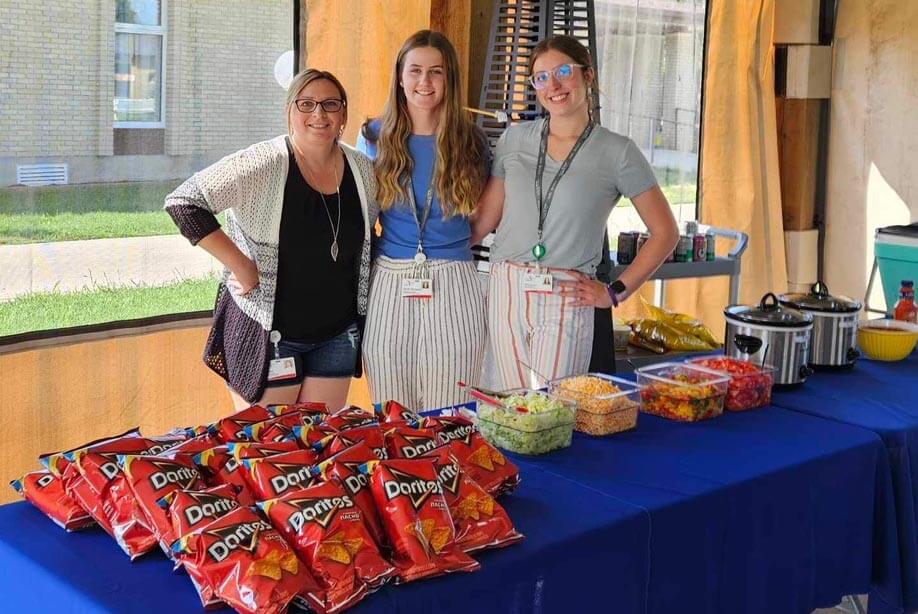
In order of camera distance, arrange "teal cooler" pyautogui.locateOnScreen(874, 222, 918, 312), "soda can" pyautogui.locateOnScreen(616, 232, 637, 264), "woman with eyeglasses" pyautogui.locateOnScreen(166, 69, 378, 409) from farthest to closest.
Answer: "teal cooler" pyautogui.locateOnScreen(874, 222, 918, 312), "soda can" pyautogui.locateOnScreen(616, 232, 637, 264), "woman with eyeglasses" pyautogui.locateOnScreen(166, 69, 378, 409)

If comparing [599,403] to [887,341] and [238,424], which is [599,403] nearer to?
[238,424]

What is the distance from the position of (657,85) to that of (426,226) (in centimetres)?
282

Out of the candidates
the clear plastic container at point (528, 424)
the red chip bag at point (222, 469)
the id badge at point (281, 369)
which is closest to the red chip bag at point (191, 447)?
the red chip bag at point (222, 469)

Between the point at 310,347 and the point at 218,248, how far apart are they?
0.36m

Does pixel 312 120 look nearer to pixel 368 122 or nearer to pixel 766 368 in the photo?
pixel 368 122

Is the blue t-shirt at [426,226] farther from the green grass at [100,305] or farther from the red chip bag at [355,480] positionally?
the red chip bag at [355,480]

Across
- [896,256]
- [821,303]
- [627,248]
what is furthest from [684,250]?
[821,303]

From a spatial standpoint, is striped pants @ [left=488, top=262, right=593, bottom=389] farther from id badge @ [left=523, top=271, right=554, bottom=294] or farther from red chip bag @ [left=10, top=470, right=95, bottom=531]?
red chip bag @ [left=10, top=470, right=95, bottom=531]

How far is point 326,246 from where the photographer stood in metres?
2.88

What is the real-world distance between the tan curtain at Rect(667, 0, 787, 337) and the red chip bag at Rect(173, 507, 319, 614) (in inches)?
176

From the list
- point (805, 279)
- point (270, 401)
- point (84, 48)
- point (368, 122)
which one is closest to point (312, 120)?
point (368, 122)

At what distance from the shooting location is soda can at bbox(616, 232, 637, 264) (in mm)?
4227

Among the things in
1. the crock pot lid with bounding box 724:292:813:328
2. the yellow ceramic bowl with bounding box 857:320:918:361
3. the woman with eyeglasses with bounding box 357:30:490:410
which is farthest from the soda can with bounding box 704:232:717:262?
the woman with eyeglasses with bounding box 357:30:490:410

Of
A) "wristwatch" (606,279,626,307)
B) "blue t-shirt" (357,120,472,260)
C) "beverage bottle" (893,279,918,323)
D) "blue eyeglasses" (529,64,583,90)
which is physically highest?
"blue eyeglasses" (529,64,583,90)
